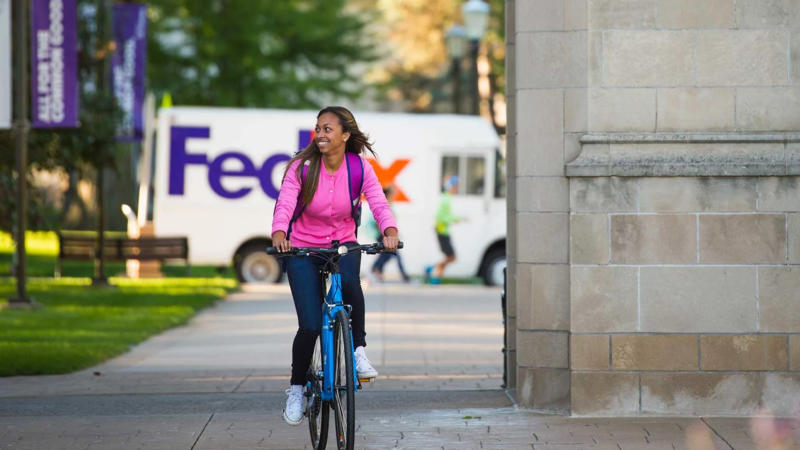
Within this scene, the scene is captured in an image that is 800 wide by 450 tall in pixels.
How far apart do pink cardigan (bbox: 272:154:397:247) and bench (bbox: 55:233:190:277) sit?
15.8 m

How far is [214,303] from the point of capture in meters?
19.4

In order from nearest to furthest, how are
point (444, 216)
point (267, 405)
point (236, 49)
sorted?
point (267, 405), point (444, 216), point (236, 49)

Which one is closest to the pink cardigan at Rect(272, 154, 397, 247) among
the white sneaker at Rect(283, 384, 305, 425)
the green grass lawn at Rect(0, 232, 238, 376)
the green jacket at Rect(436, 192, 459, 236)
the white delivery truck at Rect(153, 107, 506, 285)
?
the white sneaker at Rect(283, 384, 305, 425)

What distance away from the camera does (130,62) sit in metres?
22.5

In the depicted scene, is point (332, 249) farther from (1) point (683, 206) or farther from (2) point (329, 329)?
(1) point (683, 206)

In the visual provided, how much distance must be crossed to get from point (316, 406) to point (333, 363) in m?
0.38

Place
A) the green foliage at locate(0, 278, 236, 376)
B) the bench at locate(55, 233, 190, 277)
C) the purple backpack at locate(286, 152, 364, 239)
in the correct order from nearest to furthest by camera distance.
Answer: the purple backpack at locate(286, 152, 364, 239) < the green foliage at locate(0, 278, 236, 376) < the bench at locate(55, 233, 190, 277)

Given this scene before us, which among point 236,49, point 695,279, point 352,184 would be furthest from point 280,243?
point 236,49

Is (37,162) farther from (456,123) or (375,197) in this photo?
(375,197)

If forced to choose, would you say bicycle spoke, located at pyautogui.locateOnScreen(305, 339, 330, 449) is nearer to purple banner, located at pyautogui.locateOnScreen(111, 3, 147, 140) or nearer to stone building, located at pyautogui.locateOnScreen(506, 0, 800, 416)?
stone building, located at pyautogui.locateOnScreen(506, 0, 800, 416)

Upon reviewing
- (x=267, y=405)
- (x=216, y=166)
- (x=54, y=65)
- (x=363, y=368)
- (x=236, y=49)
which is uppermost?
(x=236, y=49)

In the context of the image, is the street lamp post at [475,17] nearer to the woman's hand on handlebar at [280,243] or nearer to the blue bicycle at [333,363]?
the blue bicycle at [333,363]

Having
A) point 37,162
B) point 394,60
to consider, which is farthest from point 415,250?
point 394,60

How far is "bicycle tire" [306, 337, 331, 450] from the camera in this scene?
7.09m
